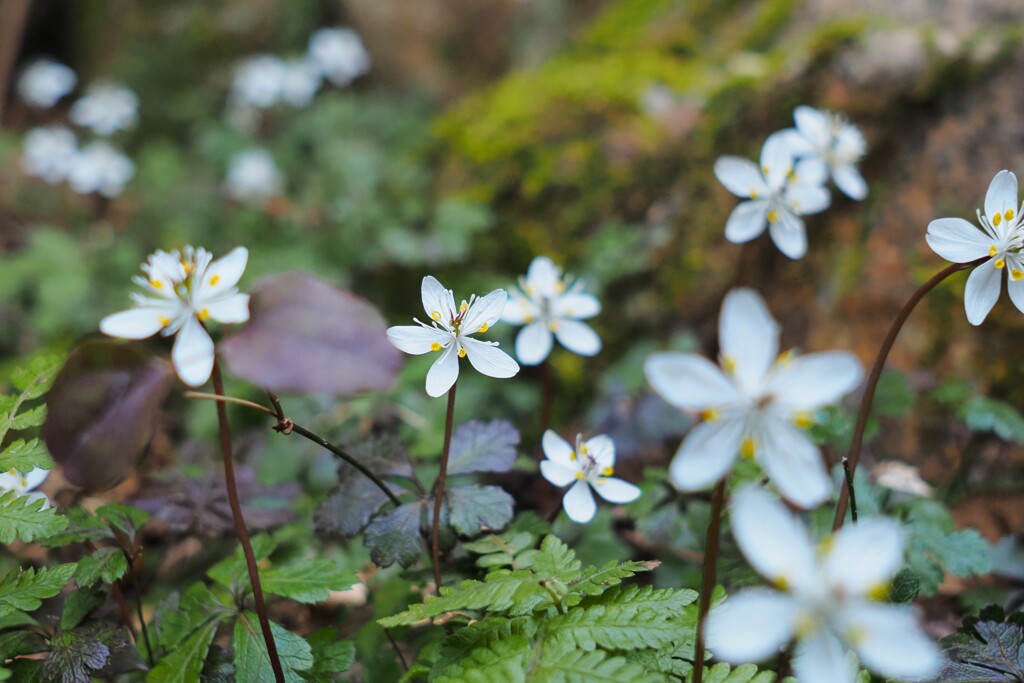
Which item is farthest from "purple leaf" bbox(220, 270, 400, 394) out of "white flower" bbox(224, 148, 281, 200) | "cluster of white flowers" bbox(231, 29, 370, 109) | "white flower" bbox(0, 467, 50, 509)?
"cluster of white flowers" bbox(231, 29, 370, 109)

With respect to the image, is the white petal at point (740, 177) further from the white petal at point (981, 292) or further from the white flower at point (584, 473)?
the white flower at point (584, 473)

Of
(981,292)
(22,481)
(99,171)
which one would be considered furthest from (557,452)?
(99,171)

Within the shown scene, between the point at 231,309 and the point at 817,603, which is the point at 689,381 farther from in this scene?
the point at 231,309

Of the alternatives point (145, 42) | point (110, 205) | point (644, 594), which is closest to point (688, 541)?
point (644, 594)

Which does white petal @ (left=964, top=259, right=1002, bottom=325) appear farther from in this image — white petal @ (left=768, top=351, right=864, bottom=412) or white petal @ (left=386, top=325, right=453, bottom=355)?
white petal @ (left=386, top=325, right=453, bottom=355)

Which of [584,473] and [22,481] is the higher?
[584,473]
